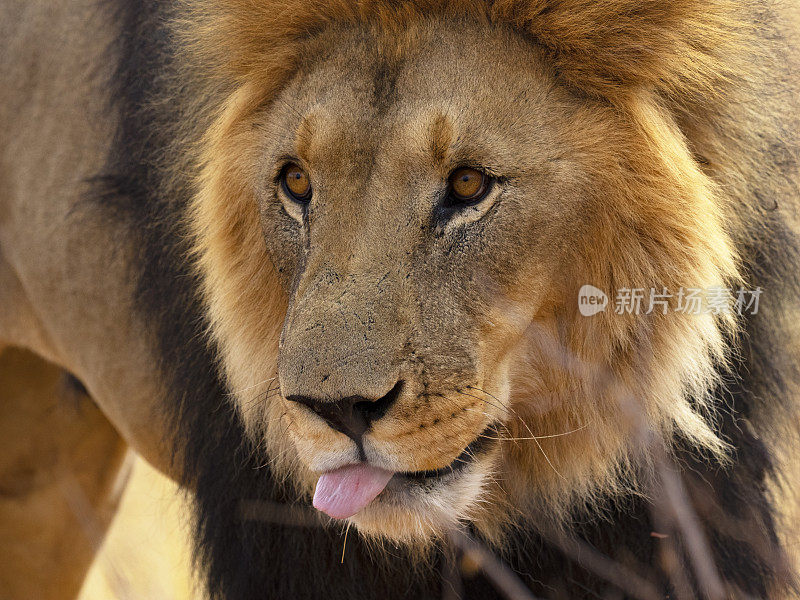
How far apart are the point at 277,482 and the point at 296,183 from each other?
902 mm

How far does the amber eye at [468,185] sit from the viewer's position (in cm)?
205

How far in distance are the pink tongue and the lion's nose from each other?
0.09 metres

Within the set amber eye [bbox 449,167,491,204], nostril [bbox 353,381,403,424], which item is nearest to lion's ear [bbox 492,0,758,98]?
amber eye [bbox 449,167,491,204]

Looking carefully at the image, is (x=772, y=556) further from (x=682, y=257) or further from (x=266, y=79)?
(x=266, y=79)

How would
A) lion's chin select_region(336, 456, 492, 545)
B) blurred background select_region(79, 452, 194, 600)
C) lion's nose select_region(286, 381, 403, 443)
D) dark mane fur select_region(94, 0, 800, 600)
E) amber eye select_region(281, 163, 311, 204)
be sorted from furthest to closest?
1. blurred background select_region(79, 452, 194, 600)
2. dark mane fur select_region(94, 0, 800, 600)
3. amber eye select_region(281, 163, 311, 204)
4. lion's chin select_region(336, 456, 492, 545)
5. lion's nose select_region(286, 381, 403, 443)

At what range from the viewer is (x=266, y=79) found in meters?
2.45

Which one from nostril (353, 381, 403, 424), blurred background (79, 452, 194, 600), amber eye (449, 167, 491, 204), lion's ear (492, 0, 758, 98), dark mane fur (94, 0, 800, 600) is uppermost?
lion's ear (492, 0, 758, 98)

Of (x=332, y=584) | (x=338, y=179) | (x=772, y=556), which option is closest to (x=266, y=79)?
(x=338, y=179)

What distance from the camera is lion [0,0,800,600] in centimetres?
203

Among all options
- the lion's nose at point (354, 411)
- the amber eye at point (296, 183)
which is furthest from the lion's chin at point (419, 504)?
the amber eye at point (296, 183)

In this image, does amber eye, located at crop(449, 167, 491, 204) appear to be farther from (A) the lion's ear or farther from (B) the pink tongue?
(B) the pink tongue

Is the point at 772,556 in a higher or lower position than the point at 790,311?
lower

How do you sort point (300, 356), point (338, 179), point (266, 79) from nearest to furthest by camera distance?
point (300, 356) < point (338, 179) < point (266, 79)

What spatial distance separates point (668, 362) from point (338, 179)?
887 millimetres
